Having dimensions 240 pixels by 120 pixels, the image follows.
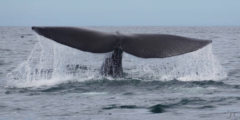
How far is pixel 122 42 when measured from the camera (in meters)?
7.44

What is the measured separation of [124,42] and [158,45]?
638mm

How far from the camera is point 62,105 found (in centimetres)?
682

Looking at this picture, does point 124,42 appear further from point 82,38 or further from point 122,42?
point 82,38

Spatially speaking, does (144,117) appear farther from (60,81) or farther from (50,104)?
(60,81)

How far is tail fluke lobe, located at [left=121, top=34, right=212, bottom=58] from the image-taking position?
290 inches

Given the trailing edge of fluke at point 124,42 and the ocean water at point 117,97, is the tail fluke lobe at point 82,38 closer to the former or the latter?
the trailing edge of fluke at point 124,42

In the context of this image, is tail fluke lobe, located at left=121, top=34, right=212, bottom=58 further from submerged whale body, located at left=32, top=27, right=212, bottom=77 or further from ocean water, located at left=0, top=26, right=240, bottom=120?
ocean water, located at left=0, top=26, right=240, bottom=120

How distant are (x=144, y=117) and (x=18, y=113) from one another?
6.59ft

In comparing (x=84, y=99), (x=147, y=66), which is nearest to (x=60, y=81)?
(x=84, y=99)

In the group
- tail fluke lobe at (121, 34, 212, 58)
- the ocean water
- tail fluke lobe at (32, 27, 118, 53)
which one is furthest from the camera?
tail fluke lobe at (121, 34, 212, 58)

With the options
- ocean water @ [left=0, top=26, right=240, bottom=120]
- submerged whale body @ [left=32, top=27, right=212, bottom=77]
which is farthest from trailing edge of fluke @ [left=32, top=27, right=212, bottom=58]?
ocean water @ [left=0, top=26, right=240, bottom=120]

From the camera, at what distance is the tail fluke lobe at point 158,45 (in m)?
7.37

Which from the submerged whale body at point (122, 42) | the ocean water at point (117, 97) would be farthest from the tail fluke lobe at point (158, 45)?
the ocean water at point (117, 97)

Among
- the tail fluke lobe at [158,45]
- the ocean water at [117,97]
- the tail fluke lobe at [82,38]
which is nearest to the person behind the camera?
the ocean water at [117,97]
